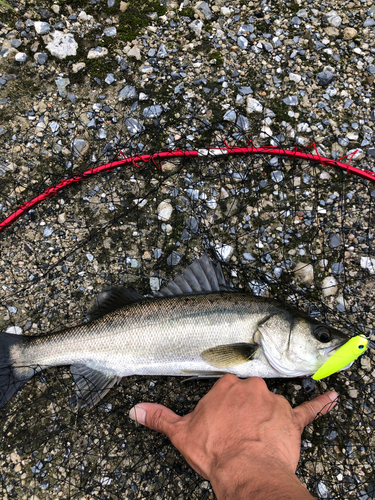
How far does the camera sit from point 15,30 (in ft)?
12.8

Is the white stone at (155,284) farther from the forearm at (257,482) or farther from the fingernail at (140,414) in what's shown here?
the forearm at (257,482)

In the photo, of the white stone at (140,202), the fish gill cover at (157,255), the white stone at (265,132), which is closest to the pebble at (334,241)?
the fish gill cover at (157,255)

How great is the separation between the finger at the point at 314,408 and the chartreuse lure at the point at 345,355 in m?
0.33

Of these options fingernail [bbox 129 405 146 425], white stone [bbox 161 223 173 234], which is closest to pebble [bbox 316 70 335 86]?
white stone [bbox 161 223 173 234]

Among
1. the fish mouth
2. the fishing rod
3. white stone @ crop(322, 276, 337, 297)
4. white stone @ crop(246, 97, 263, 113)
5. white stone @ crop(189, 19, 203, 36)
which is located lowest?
white stone @ crop(322, 276, 337, 297)

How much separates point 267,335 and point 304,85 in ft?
9.46

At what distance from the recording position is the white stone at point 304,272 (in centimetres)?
354

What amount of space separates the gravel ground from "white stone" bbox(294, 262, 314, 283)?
0.02 meters

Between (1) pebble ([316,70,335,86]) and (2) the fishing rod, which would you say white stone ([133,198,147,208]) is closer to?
(2) the fishing rod

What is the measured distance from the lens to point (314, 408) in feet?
9.86

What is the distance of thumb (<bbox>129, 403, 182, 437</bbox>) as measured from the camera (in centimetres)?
285

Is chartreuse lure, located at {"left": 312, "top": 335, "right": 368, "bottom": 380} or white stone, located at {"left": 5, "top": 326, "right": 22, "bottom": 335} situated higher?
chartreuse lure, located at {"left": 312, "top": 335, "right": 368, "bottom": 380}

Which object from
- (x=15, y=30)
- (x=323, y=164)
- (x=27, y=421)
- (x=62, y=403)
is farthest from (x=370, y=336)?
(x=15, y=30)

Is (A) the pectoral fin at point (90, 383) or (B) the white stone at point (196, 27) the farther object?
(B) the white stone at point (196, 27)
